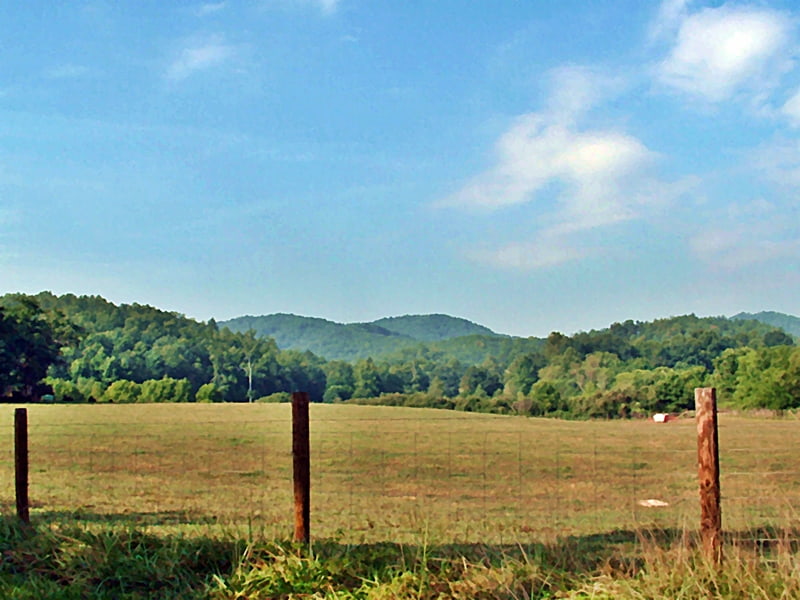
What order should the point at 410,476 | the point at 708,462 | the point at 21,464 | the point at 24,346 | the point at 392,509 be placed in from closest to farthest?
the point at 708,462, the point at 21,464, the point at 392,509, the point at 410,476, the point at 24,346

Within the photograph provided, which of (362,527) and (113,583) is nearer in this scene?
(113,583)

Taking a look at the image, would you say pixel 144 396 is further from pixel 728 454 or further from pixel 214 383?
pixel 728 454

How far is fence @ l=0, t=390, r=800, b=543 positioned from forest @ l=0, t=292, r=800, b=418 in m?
11.2

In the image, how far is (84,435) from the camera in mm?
27734

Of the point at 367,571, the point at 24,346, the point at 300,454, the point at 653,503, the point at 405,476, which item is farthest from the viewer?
the point at 24,346

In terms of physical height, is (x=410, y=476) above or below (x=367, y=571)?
below

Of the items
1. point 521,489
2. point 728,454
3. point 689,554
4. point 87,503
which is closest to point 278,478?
point 521,489

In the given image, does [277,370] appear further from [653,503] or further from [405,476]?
[653,503]

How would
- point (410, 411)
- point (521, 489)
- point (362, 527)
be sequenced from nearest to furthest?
1. point (362, 527)
2. point (521, 489)
3. point (410, 411)

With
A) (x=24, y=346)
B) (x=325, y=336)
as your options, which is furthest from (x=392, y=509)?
(x=325, y=336)

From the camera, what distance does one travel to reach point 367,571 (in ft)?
19.1

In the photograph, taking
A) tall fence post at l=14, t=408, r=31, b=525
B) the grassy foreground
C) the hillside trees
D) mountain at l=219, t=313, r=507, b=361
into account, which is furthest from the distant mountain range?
tall fence post at l=14, t=408, r=31, b=525

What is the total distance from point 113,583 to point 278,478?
15280 mm

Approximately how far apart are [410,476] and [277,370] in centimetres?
3464
